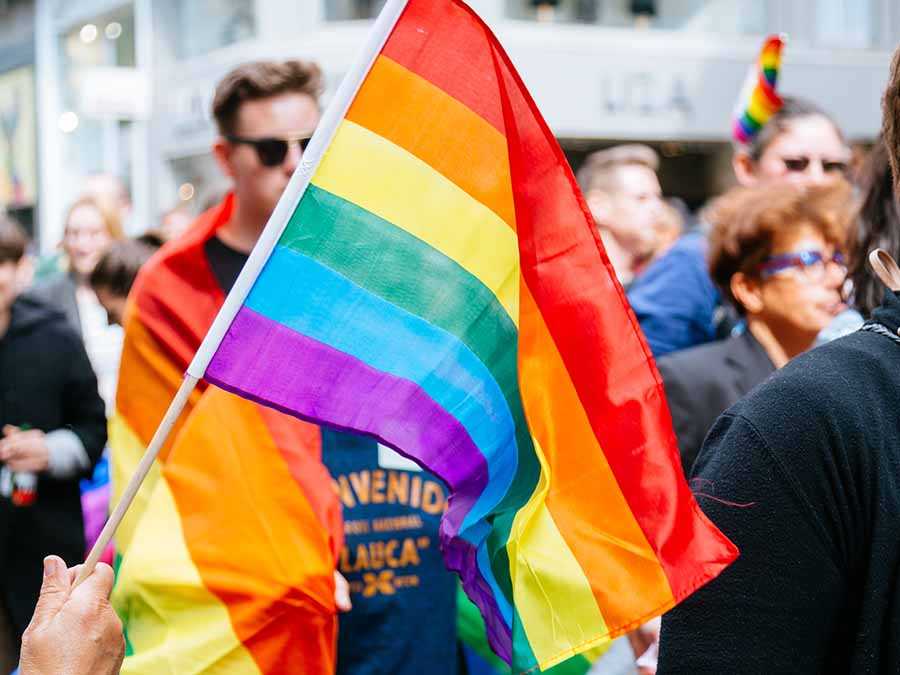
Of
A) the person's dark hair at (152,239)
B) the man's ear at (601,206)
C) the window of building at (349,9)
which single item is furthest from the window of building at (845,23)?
the person's dark hair at (152,239)

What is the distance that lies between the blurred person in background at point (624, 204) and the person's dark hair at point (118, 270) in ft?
6.44

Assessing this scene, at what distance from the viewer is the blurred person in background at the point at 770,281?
359 cm

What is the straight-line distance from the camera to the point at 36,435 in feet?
14.8

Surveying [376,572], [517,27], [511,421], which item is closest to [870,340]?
[511,421]

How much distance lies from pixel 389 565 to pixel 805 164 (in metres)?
2.64

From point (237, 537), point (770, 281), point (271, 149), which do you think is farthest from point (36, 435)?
point (770, 281)

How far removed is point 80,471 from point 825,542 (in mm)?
3448

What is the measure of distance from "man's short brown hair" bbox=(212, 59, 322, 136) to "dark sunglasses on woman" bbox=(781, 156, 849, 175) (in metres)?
1.97

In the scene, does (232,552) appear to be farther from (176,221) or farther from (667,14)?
(667,14)

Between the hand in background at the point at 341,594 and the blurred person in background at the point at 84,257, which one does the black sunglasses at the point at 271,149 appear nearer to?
the hand in background at the point at 341,594

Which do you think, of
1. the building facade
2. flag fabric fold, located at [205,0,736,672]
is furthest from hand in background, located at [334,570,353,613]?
the building facade

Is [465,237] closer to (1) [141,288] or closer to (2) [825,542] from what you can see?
(2) [825,542]

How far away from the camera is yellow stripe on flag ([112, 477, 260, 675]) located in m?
2.72

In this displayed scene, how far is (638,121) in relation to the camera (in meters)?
18.9
